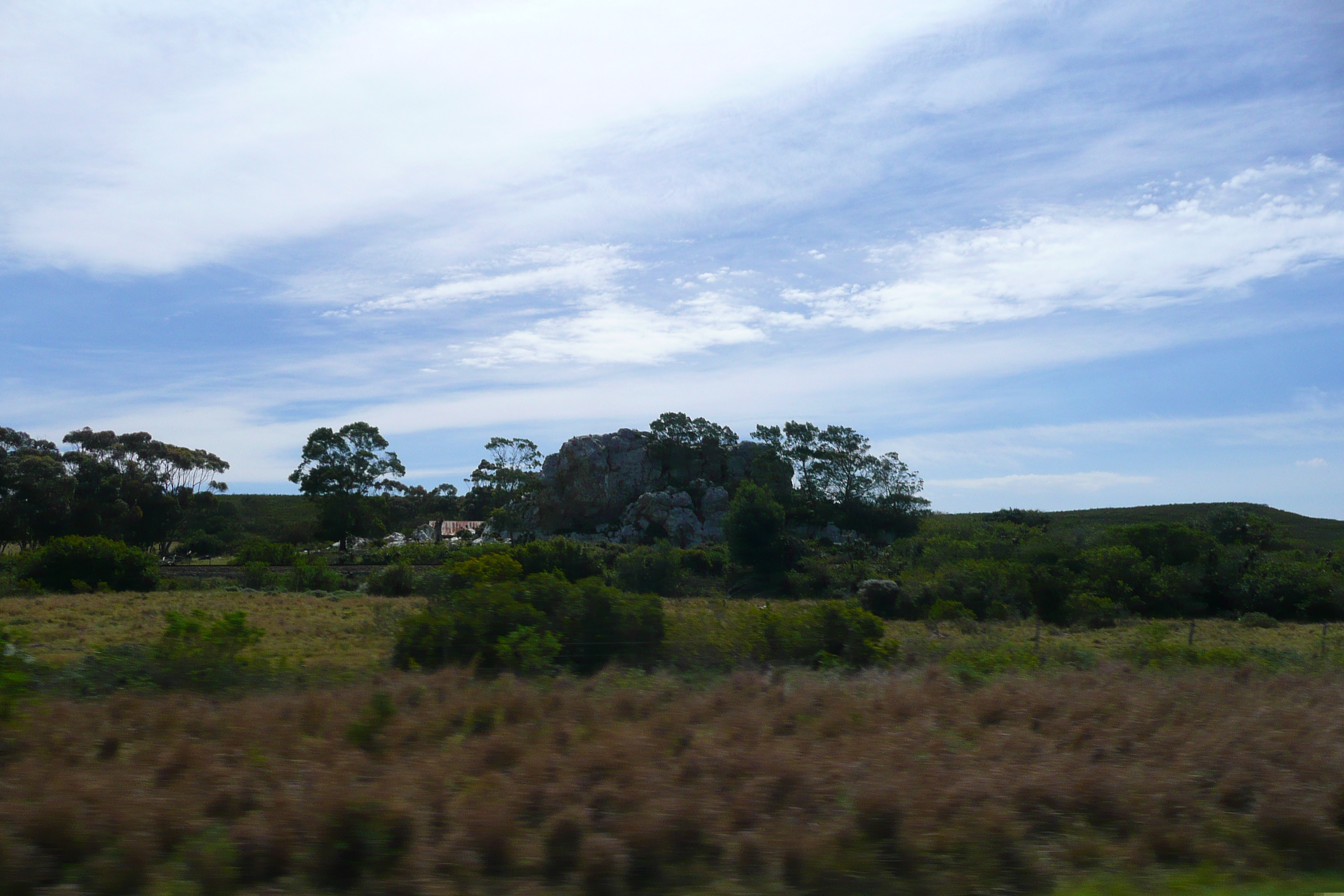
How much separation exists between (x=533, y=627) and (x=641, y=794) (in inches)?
402

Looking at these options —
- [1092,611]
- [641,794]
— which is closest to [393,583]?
[1092,611]

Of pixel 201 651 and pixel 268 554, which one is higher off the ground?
pixel 201 651

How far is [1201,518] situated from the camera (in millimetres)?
73000

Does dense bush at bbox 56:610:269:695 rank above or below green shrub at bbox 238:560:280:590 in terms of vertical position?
above

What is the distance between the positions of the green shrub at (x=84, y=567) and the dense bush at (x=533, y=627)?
107 ft

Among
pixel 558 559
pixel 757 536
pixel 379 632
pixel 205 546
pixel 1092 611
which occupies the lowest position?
pixel 1092 611

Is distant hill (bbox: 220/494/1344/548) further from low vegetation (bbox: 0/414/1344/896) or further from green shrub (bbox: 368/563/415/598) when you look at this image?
low vegetation (bbox: 0/414/1344/896)

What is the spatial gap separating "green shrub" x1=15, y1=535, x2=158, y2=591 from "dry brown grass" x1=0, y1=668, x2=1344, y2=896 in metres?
40.0

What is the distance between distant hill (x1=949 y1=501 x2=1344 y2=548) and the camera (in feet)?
250

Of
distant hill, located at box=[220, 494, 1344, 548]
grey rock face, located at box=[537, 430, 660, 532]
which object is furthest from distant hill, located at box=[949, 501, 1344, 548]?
grey rock face, located at box=[537, 430, 660, 532]

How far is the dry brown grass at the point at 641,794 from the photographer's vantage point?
5.70 metres

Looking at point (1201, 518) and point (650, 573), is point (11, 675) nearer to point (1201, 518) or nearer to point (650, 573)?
point (650, 573)

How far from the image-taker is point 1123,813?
7090 mm

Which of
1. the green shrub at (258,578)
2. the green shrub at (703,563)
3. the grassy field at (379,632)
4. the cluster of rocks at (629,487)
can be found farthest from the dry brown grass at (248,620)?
the cluster of rocks at (629,487)
